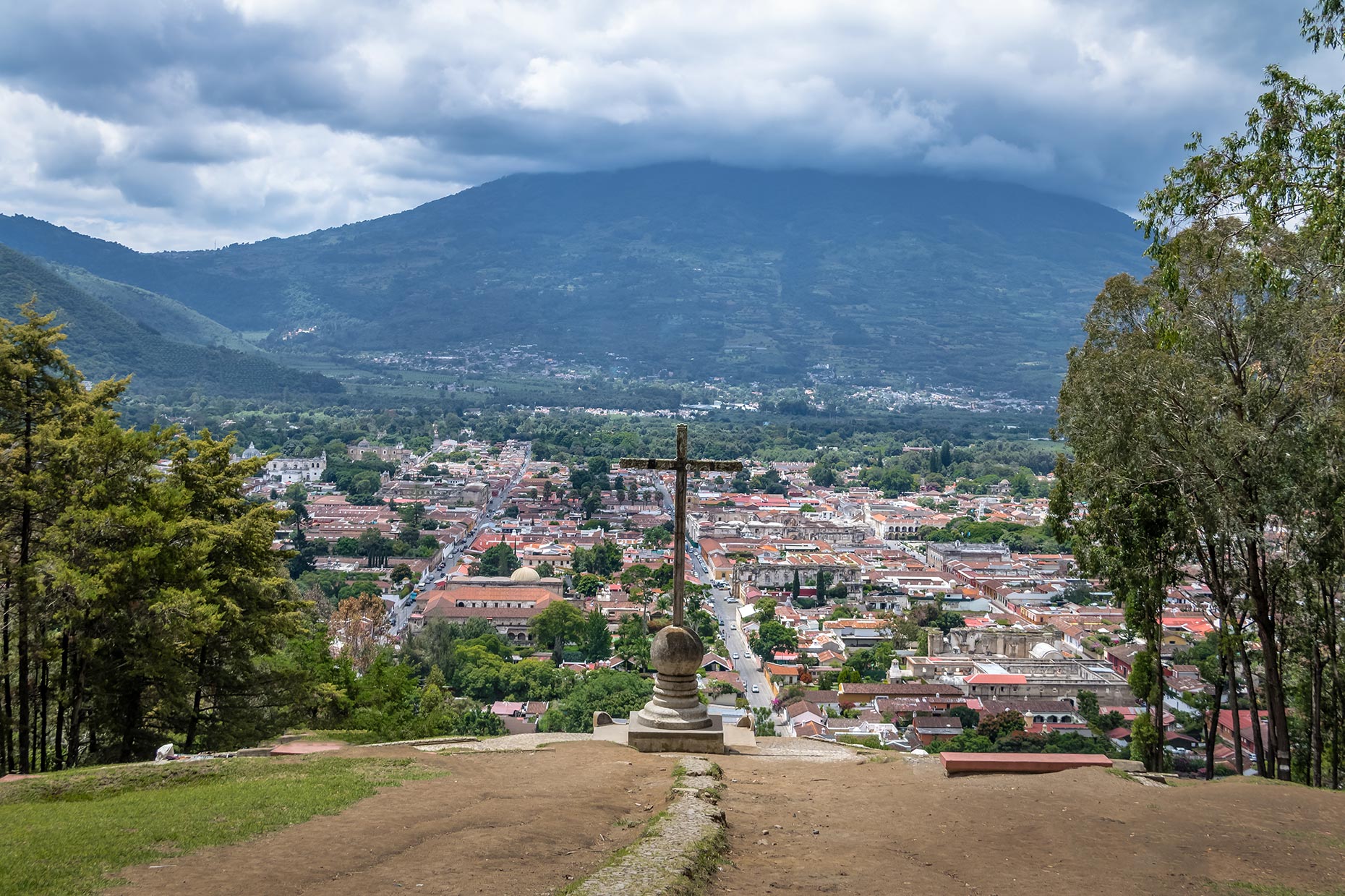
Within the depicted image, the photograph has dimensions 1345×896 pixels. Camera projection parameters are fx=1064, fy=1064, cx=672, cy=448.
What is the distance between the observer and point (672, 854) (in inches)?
233

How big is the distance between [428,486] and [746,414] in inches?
3221

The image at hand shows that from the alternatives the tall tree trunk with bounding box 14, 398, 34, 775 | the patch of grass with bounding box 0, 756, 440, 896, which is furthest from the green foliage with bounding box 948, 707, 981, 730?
the patch of grass with bounding box 0, 756, 440, 896

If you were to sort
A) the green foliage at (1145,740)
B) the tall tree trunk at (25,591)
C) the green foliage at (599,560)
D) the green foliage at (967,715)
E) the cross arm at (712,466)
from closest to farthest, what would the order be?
the cross arm at (712,466) < the tall tree trunk at (25,591) < the green foliage at (1145,740) < the green foliage at (967,715) < the green foliage at (599,560)

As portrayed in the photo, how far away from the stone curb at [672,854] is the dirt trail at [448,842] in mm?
216

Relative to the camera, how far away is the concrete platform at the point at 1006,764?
28.7 ft

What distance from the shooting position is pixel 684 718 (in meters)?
10.3

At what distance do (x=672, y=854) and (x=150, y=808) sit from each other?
11.6ft

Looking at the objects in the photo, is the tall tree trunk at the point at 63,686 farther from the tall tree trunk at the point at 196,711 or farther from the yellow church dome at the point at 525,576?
the yellow church dome at the point at 525,576

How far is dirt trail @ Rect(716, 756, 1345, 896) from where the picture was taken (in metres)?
5.97

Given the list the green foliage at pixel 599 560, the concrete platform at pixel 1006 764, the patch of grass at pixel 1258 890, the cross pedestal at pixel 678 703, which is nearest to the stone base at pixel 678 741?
the cross pedestal at pixel 678 703

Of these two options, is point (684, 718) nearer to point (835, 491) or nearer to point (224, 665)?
point (224, 665)

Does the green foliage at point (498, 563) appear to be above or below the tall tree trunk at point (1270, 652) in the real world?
below

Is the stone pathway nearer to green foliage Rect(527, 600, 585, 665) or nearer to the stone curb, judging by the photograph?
the stone curb

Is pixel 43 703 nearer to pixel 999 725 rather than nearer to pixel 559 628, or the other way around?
pixel 999 725
